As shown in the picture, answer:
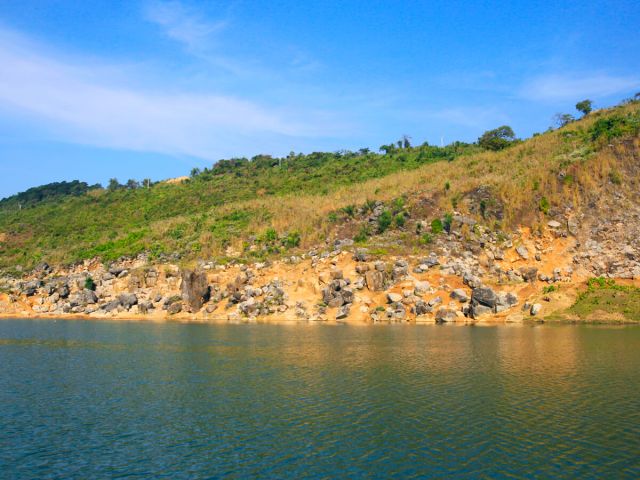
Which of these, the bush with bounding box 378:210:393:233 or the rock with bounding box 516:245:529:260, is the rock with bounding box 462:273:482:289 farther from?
the bush with bounding box 378:210:393:233

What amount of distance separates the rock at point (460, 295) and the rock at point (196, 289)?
2436 centimetres

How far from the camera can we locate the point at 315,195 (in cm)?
9750

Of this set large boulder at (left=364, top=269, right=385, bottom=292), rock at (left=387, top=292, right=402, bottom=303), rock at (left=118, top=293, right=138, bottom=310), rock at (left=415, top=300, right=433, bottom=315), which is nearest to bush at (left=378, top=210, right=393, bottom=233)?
large boulder at (left=364, top=269, right=385, bottom=292)

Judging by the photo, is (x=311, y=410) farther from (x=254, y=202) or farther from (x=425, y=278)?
(x=254, y=202)

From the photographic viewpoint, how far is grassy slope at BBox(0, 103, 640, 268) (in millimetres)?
69938

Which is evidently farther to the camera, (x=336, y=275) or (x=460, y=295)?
(x=336, y=275)

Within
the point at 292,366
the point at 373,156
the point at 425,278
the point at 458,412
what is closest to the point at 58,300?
the point at 425,278

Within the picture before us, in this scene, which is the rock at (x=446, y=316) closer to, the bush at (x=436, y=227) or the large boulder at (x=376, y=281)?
the large boulder at (x=376, y=281)

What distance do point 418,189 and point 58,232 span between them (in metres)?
69.2

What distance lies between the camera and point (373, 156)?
416 feet

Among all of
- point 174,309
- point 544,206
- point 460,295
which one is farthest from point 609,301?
point 174,309

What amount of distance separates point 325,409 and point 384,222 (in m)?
50.1

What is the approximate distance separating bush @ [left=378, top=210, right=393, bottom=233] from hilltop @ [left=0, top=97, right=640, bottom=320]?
184 millimetres

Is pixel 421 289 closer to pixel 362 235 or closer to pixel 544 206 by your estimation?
pixel 362 235
